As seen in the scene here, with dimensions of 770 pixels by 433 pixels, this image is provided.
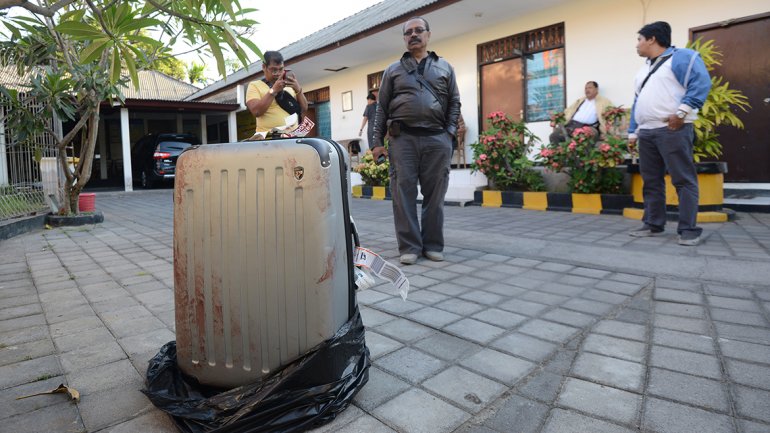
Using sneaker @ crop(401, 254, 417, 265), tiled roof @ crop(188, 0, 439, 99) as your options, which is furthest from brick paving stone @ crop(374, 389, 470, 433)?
tiled roof @ crop(188, 0, 439, 99)

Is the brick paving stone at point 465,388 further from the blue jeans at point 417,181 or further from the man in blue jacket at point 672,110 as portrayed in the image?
the man in blue jacket at point 672,110

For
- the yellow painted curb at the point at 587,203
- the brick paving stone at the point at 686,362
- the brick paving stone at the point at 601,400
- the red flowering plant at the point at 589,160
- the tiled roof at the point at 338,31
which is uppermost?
the tiled roof at the point at 338,31

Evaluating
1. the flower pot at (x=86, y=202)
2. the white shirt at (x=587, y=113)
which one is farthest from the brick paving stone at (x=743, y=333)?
the flower pot at (x=86, y=202)

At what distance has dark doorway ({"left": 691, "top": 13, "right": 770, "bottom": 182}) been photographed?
602 cm

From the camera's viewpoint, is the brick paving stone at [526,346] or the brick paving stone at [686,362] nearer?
the brick paving stone at [686,362]

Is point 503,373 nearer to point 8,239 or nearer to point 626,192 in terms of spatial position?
point 626,192

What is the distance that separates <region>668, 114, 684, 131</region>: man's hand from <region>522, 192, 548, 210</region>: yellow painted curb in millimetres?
3049

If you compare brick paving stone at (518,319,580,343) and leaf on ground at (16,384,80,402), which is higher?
leaf on ground at (16,384,80,402)

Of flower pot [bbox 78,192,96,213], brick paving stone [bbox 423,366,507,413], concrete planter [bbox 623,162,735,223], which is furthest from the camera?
flower pot [bbox 78,192,96,213]

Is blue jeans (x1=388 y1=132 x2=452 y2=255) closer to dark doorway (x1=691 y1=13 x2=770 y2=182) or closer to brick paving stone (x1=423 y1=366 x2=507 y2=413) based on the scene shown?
brick paving stone (x1=423 y1=366 x2=507 y2=413)

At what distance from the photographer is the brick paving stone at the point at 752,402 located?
1479 millimetres

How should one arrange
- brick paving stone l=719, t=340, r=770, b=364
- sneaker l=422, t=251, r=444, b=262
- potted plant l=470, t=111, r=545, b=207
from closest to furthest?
brick paving stone l=719, t=340, r=770, b=364, sneaker l=422, t=251, r=444, b=262, potted plant l=470, t=111, r=545, b=207

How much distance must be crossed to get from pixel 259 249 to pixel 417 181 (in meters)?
2.50

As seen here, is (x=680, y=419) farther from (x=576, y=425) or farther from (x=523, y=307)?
(x=523, y=307)
